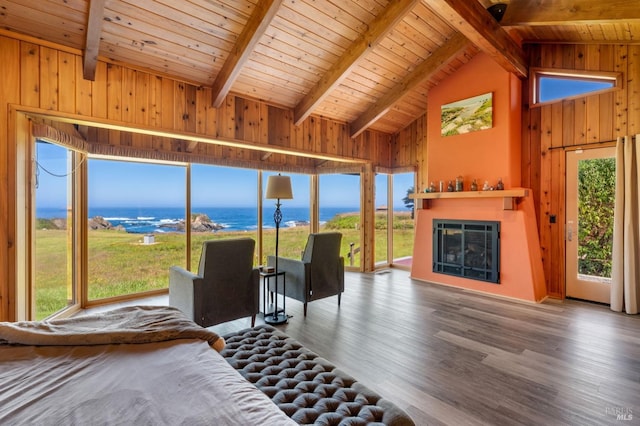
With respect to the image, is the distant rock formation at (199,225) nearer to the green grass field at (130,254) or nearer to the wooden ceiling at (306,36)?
the green grass field at (130,254)

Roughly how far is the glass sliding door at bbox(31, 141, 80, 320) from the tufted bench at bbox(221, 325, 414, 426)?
8.84 feet

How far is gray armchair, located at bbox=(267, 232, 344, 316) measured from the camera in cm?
377

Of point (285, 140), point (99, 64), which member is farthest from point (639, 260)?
point (99, 64)

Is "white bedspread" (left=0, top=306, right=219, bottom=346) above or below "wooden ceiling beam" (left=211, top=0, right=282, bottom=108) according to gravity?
below

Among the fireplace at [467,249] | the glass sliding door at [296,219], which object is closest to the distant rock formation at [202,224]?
the glass sliding door at [296,219]

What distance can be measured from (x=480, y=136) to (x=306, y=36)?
317 centimetres

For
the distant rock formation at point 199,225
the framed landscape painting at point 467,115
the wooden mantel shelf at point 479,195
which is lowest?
the distant rock formation at point 199,225

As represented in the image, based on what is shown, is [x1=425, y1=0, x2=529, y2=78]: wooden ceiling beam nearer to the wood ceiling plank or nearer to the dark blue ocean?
the wood ceiling plank

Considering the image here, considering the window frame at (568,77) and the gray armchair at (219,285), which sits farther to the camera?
the window frame at (568,77)

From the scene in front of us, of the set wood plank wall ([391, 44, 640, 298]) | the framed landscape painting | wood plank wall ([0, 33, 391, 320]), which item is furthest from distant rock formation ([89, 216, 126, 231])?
wood plank wall ([391, 44, 640, 298])

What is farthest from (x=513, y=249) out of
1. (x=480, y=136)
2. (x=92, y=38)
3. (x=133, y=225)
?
(x=133, y=225)

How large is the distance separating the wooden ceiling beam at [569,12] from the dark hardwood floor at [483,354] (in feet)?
10.5

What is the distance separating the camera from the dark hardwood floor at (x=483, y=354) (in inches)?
80.0

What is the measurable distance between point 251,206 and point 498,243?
14.2 feet
